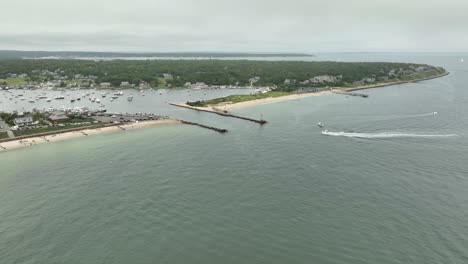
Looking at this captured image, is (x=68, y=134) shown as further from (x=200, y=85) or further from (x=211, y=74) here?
(x=211, y=74)

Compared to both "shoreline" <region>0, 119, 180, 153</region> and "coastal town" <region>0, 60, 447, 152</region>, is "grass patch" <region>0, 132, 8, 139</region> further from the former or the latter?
"shoreline" <region>0, 119, 180, 153</region>

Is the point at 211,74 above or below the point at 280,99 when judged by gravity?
above

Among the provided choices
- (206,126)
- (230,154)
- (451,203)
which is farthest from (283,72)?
(451,203)

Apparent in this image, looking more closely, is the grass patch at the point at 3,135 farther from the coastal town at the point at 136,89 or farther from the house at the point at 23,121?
the house at the point at 23,121

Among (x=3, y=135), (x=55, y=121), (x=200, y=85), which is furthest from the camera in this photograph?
(x=200, y=85)

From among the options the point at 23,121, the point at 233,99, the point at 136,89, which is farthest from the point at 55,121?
the point at 136,89
